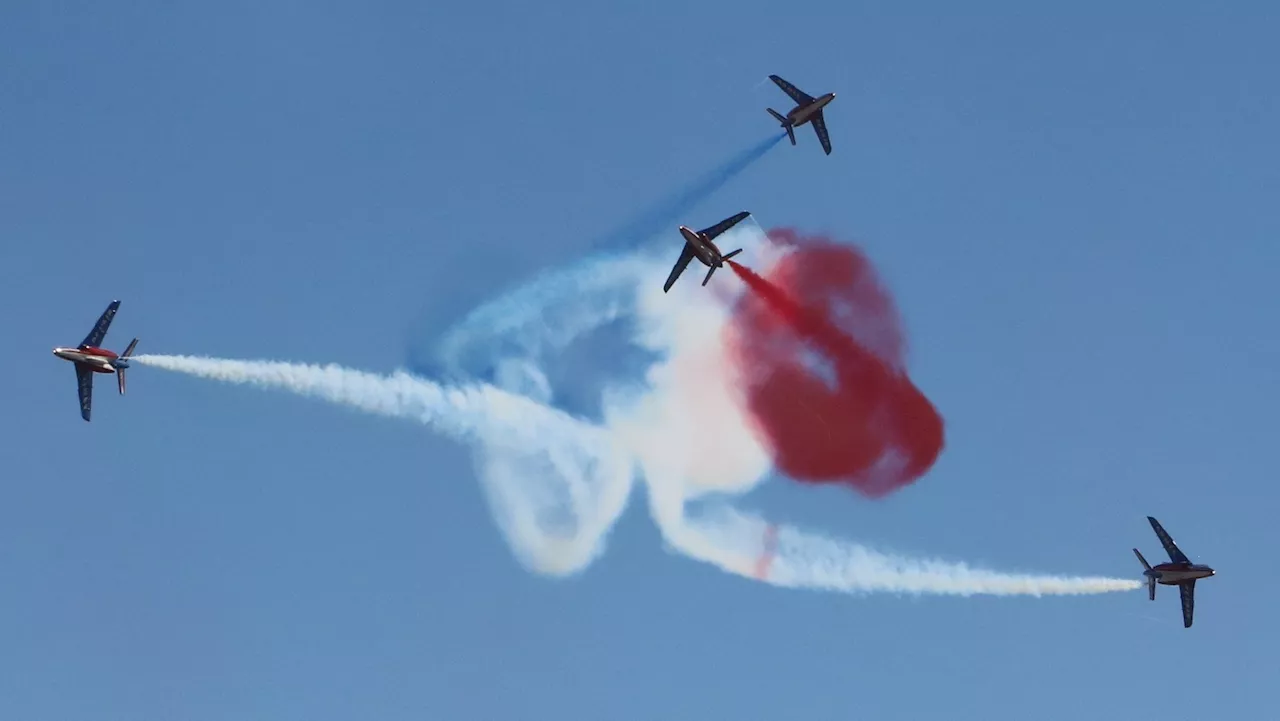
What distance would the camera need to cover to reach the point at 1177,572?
218 ft

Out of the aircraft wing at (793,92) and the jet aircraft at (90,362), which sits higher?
the aircraft wing at (793,92)

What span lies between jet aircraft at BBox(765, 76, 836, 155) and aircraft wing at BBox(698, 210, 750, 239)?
430 centimetres

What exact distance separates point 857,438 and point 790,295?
23.6 ft

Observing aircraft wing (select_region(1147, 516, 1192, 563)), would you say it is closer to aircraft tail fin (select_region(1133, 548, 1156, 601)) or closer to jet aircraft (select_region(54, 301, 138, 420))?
aircraft tail fin (select_region(1133, 548, 1156, 601))

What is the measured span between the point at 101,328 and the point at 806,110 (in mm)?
35125

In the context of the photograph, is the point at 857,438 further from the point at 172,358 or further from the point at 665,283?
the point at 172,358

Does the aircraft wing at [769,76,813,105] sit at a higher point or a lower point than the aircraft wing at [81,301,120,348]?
higher

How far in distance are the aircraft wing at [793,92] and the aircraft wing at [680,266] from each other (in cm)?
972

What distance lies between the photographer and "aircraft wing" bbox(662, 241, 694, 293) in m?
63.3

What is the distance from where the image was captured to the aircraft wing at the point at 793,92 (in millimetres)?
66438

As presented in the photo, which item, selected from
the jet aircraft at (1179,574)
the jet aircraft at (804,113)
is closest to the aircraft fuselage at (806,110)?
the jet aircraft at (804,113)

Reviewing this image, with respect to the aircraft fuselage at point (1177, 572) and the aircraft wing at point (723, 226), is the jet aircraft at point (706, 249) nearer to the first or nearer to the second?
the aircraft wing at point (723, 226)

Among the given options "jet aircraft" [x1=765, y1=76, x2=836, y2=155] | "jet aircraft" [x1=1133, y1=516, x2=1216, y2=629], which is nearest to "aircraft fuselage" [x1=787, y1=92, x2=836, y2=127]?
"jet aircraft" [x1=765, y1=76, x2=836, y2=155]

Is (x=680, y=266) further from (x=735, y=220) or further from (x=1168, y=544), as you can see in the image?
(x=1168, y=544)
